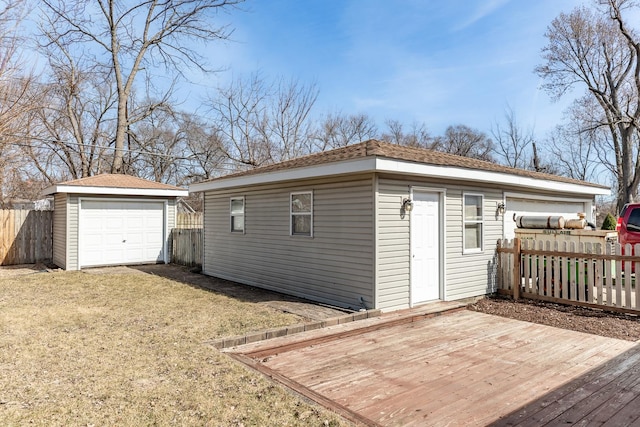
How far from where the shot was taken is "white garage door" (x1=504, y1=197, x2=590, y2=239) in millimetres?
9320

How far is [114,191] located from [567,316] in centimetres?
1238

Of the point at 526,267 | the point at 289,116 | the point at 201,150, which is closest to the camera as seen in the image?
the point at 526,267

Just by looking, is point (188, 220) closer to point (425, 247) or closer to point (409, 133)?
point (425, 247)

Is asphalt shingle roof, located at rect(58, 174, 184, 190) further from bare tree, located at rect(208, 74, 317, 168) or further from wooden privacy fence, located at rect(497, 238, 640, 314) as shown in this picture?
bare tree, located at rect(208, 74, 317, 168)

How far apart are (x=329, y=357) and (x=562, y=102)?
27.8m

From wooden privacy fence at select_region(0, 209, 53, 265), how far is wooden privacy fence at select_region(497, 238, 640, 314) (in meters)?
14.9

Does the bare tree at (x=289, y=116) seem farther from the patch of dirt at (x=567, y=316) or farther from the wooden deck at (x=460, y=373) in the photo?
the wooden deck at (x=460, y=373)

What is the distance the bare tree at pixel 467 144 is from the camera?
1369 inches

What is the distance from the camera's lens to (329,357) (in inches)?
187

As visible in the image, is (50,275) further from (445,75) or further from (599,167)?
(599,167)

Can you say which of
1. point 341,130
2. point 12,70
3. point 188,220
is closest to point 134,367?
point 12,70

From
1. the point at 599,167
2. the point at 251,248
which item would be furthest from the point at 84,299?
the point at 599,167

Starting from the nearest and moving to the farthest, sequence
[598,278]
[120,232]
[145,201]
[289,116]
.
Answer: [598,278] → [120,232] → [145,201] → [289,116]

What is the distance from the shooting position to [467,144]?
3497 cm
